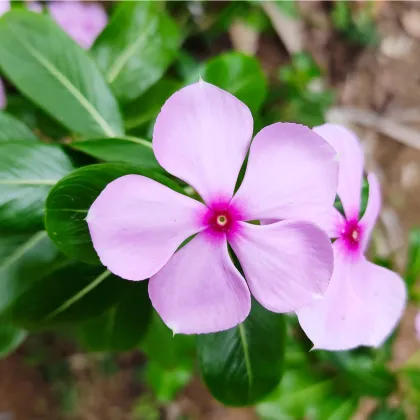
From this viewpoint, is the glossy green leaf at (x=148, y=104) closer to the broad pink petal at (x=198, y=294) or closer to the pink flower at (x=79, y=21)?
the pink flower at (x=79, y=21)

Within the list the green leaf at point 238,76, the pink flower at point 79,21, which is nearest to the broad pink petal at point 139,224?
the green leaf at point 238,76

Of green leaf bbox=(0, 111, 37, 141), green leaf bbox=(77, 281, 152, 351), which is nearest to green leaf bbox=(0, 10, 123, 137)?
green leaf bbox=(0, 111, 37, 141)

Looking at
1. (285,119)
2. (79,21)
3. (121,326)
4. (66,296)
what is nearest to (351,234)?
(66,296)

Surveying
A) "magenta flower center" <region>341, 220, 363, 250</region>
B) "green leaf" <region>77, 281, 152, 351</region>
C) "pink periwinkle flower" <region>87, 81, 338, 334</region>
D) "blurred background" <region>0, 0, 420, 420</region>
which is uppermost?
"pink periwinkle flower" <region>87, 81, 338, 334</region>

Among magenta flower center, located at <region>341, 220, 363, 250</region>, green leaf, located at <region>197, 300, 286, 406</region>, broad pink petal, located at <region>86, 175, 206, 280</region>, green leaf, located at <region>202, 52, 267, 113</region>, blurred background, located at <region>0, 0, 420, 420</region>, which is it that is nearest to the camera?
broad pink petal, located at <region>86, 175, 206, 280</region>

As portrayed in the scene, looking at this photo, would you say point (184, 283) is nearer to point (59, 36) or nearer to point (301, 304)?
point (301, 304)

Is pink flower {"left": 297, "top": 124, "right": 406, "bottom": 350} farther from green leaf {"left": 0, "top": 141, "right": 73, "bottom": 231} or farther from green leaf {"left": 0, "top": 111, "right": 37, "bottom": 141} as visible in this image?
green leaf {"left": 0, "top": 111, "right": 37, "bottom": 141}

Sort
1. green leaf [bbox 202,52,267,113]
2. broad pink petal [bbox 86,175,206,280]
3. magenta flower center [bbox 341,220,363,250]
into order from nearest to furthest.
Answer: broad pink petal [bbox 86,175,206,280], magenta flower center [bbox 341,220,363,250], green leaf [bbox 202,52,267,113]
